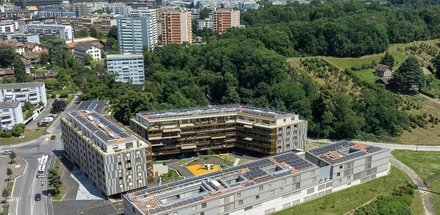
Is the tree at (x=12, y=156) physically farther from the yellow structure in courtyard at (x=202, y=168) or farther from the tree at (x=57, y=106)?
the yellow structure in courtyard at (x=202, y=168)

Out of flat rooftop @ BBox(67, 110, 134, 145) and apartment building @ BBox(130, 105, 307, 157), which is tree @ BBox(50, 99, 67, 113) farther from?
apartment building @ BBox(130, 105, 307, 157)

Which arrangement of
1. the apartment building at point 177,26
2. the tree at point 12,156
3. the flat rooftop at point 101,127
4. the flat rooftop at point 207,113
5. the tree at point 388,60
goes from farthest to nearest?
the apartment building at point 177,26, the tree at point 388,60, the flat rooftop at point 207,113, the tree at point 12,156, the flat rooftop at point 101,127

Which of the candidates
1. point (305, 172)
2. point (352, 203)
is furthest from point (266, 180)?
point (352, 203)

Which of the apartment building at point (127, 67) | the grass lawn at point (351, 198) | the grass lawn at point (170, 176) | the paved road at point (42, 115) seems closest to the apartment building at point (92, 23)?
the apartment building at point (127, 67)

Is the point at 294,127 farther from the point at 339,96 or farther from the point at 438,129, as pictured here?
the point at 438,129

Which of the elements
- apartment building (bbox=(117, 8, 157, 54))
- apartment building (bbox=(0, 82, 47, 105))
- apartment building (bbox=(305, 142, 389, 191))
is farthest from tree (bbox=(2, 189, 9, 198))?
apartment building (bbox=(117, 8, 157, 54))

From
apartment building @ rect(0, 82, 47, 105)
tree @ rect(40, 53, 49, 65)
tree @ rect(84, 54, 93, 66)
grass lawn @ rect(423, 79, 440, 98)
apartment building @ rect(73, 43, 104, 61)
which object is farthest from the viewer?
apartment building @ rect(73, 43, 104, 61)

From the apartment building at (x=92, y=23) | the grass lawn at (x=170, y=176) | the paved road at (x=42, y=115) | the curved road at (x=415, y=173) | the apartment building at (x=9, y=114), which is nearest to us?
the curved road at (x=415, y=173)
